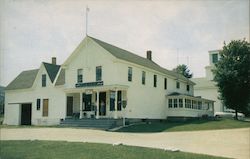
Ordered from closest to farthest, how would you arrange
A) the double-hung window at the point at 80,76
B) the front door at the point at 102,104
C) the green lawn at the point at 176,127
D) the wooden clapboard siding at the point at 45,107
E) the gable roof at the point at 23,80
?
the green lawn at the point at 176,127 < the front door at the point at 102,104 < the double-hung window at the point at 80,76 < the wooden clapboard siding at the point at 45,107 < the gable roof at the point at 23,80

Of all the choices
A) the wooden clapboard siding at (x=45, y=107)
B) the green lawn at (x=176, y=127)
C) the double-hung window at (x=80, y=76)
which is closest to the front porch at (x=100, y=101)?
the double-hung window at (x=80, y=76)

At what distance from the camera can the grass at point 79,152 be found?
457 inches

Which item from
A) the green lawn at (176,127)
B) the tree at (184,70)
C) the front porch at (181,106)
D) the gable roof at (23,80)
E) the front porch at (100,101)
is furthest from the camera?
the tree at (184,70)

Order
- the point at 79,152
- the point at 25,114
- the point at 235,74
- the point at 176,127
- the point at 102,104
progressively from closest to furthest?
the point at 79,152, the point at 176,127, the point at 102,104, the point at 235,74, the point at 25,114

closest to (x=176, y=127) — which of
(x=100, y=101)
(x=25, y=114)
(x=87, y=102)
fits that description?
(x=100, y=101)

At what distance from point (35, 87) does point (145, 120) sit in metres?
13.5

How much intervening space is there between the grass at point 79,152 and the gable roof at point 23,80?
25890 millimetres

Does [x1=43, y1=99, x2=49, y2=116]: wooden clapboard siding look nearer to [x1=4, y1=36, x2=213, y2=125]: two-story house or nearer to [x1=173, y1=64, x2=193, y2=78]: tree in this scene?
[x1=4, y1=36, x2=213, y2=125]: two-story house

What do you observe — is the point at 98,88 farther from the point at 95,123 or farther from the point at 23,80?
the point at 23,80

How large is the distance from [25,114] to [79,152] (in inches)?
1140

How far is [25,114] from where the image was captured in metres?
39.9

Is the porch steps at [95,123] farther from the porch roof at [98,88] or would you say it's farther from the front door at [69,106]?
the front door at [69,106]

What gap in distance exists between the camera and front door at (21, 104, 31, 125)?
130ft

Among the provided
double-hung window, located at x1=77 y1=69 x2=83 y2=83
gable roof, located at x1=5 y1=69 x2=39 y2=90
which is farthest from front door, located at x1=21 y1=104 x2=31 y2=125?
double-hung window, located at x1=77 y1=69 x2=83 y2=83
